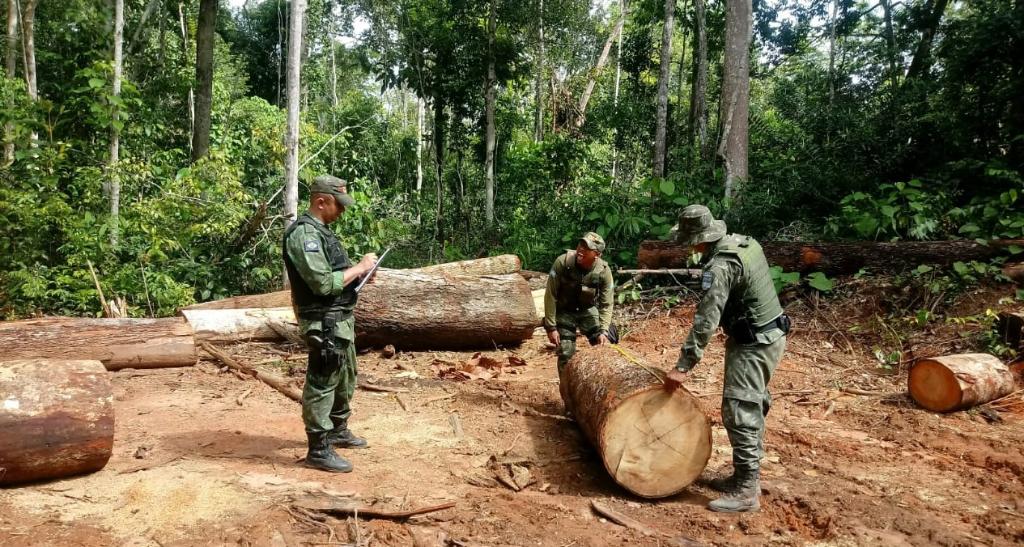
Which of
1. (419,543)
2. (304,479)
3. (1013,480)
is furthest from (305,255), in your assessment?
(1013,480)

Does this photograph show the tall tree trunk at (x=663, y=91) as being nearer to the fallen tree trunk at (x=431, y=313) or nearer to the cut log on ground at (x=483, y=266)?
the cut log on ground at (x=483, y=266)

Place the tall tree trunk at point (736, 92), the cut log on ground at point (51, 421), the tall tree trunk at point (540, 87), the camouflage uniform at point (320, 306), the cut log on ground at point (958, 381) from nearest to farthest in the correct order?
the cut log on ground at point (51, 421), the camouflage uniform at point (320, 306), the cut log on ground at point (958, 381), the tall tree trunk at point (736, 92), the tall tree trunk at point (540, 87)

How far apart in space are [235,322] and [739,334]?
6.70m

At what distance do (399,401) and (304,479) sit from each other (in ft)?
7.48

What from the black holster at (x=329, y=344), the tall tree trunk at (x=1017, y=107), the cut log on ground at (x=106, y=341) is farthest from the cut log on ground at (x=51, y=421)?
the tall tree trunk at (x=1017, y=107)

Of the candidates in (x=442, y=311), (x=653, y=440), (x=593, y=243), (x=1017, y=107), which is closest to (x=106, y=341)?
(x=442, y=311)

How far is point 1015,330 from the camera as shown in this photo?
21.9 feet

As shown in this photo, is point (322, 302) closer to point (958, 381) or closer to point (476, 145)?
point (958, 381)

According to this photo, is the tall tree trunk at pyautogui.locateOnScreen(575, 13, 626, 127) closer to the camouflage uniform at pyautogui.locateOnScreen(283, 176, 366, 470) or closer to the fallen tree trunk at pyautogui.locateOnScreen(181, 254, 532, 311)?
the fallen tree trunk at pyautogui.locateOnScreen(181, 254, 532, 311)

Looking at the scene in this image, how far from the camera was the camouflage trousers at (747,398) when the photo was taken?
3912 millimetres

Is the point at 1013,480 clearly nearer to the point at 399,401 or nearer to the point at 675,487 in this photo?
the point at 675,487

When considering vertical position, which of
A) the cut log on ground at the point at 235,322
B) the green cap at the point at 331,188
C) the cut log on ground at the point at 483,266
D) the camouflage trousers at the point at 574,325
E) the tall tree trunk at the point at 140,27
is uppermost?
the tall tree trunk at the point at 140,27

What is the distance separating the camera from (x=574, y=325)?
5930 mm

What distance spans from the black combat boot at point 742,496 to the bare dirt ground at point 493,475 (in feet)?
0.27
